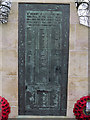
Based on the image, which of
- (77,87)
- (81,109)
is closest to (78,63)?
(77,87)

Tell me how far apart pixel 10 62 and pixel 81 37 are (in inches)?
86.0

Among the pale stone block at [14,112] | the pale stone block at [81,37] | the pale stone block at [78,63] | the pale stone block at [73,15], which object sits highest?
the pale stone block at [73,15]

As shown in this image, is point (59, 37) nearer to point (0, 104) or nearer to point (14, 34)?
point (14, 34)

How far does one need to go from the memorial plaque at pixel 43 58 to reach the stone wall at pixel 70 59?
135 millimetres

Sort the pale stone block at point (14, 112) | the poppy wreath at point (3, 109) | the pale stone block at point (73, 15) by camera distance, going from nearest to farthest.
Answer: the poppy wreath at point (3, 109), the pale stone block at point (73, 15), the pale stone block at point (14, 112)

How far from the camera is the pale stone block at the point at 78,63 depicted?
14.1 feet

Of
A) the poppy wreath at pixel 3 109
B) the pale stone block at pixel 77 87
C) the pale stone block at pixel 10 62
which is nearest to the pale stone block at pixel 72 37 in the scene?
the pale stone block at pixel 77 87

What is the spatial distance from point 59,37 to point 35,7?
1092mm

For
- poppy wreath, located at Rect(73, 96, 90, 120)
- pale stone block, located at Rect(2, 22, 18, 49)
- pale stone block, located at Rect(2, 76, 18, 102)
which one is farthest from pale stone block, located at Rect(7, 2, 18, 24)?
poppy wreath, located at Rect(73, 96, 90, 120)

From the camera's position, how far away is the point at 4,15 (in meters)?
4.11

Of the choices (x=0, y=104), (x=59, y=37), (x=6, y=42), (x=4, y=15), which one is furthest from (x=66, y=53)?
(x=0, y=104)

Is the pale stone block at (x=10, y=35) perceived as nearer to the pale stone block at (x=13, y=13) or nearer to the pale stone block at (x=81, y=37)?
the pale stone block at (x=13, y=13)

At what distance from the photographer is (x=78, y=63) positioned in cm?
432

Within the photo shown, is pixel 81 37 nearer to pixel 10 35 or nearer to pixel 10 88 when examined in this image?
pixel 10 35
